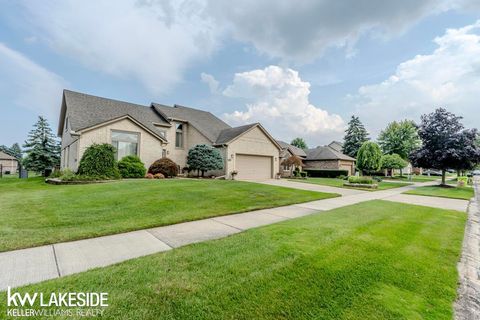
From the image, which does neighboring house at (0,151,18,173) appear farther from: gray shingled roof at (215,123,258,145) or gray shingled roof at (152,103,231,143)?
gray shingled roof at (215,123,258,145)

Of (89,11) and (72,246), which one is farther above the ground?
(89,11)

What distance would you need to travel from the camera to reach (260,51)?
15734mm

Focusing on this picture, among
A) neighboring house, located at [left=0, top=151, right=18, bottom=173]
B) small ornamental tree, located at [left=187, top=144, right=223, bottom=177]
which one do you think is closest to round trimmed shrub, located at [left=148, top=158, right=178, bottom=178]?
small ornamental tree, located at [left=187, top=144, right=223, bottom=177]

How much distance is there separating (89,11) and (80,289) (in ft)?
42.5

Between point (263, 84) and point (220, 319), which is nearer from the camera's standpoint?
point (220, 319)

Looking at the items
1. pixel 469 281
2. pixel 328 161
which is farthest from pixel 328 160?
pixel 469 281

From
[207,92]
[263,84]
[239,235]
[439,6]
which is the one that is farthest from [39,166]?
[439,6]

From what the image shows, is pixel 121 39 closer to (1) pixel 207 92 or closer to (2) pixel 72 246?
(1) pixel 207 92

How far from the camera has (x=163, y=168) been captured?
16.8 m

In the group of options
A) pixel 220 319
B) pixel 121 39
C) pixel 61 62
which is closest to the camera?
pixel 220 319

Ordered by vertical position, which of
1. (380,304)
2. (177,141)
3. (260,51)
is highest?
(260,51)

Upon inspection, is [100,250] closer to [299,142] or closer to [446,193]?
[446,193]

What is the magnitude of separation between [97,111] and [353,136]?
43394 millimetres

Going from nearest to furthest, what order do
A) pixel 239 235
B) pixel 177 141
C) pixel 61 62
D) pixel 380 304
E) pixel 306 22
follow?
pixel 380 304 → pixel 239 235 → pixel 306 22 → pixel 61 62 → pixel 177 141
